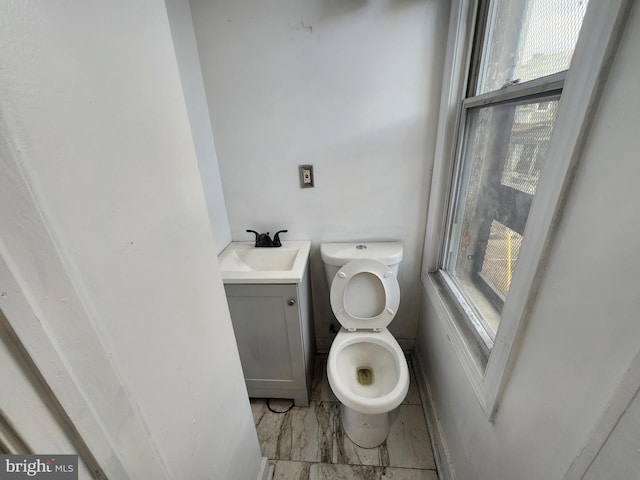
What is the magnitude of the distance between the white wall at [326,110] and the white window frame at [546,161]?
4.0 inches

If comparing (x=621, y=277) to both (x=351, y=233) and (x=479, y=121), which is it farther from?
(x=351, y=233)

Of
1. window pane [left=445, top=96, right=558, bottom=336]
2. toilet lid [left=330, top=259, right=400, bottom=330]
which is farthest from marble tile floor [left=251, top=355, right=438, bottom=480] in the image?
window pane [left=445, top=96, right=558, bottom=336]

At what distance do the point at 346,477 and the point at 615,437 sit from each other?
3.58 feet

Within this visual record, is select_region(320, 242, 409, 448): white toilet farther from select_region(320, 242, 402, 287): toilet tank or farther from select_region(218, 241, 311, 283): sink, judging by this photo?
select_region(218, 241, 311, 283): sink

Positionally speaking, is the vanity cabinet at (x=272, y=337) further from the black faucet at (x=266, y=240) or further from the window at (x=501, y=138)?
the window at (x=501, y=138)

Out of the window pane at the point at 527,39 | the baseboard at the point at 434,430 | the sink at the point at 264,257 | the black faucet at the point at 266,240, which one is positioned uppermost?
the window pane at the point at 527,39

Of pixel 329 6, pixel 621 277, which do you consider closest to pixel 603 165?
pixel 621 277

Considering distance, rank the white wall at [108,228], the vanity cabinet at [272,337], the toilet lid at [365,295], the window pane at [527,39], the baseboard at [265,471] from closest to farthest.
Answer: the white wall at [108,228] → the window pane at [527,39] → the baseboard at [265,471] → the vanity cabinet at [272,337] → the toilet lid at [365,295]

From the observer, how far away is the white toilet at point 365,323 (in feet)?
4.15

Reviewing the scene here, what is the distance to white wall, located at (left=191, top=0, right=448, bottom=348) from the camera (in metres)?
1.16

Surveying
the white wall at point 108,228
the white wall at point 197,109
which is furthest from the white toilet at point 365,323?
the white wall at point 108,228

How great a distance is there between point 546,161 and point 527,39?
0.55 m

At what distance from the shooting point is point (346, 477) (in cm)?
116

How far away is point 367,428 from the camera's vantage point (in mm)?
1240
